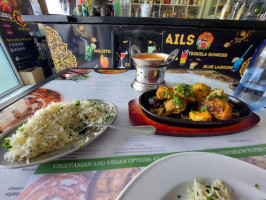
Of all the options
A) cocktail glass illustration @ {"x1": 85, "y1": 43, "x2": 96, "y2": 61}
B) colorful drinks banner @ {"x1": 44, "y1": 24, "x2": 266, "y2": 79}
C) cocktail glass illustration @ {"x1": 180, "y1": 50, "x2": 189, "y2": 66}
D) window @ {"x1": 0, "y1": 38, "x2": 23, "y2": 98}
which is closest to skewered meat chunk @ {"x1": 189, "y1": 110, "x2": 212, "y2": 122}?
colorful drinks banner @ {"x1": 44, "y1": 24, "x2": 266, "y2": 79}

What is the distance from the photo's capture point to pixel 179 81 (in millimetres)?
1139

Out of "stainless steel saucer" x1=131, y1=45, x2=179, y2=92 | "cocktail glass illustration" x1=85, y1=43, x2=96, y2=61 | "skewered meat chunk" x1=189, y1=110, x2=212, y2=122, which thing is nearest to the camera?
"skewered meat chunk" x1=189, y1=110, x2=212, y2=122

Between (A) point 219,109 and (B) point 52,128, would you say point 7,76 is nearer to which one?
(B) point 52,128

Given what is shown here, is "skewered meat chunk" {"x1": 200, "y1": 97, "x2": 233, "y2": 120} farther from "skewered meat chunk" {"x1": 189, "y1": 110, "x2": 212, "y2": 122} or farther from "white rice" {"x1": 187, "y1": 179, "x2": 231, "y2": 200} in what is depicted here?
"white rice" {"x1": 187, "y1": 179, "x2": 231, "y2": 200}

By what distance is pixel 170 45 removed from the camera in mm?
2402

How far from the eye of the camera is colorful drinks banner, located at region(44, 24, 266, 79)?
7.49 feet

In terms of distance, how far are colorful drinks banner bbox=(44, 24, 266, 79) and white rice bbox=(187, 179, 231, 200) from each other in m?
2.03

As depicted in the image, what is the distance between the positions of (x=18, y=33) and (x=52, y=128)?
126 inches

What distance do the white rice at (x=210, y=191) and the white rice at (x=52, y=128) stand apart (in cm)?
39

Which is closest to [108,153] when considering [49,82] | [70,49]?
[49,82]

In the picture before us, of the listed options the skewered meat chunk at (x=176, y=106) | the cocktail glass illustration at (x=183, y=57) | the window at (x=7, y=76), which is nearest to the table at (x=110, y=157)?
the skewered meat chunk at (x=176, y=106)

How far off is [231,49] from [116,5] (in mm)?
3184

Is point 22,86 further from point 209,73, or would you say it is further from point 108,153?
point 209,73

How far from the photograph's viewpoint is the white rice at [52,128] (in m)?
0.40
